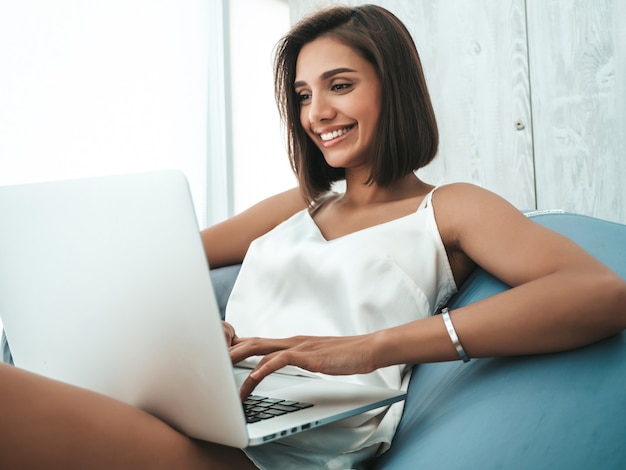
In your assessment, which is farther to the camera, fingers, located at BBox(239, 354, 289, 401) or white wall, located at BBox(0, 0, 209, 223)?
white wall, located at BBox(0, 0, 209, 223)

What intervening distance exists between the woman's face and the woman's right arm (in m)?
0.23

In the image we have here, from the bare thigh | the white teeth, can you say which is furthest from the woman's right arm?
the bare thigh

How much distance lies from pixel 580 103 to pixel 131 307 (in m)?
1.80

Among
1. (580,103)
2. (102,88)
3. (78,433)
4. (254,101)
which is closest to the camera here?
(78,433)

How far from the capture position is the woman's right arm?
5.63 feet

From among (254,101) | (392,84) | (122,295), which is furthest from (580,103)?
(254,101)

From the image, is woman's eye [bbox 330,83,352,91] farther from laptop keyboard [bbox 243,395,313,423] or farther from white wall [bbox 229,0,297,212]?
white wall [bbox 229,0,297,212]

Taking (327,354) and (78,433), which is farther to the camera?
(327,354)

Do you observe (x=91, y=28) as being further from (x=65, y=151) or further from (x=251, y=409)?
(x=251, y=409)

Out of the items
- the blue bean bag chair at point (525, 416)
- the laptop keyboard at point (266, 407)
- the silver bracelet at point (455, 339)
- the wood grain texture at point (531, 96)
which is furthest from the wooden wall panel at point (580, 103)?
the laptop keyboard at point (266, 407)

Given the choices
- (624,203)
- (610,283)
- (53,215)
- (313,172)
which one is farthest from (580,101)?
(53,215)

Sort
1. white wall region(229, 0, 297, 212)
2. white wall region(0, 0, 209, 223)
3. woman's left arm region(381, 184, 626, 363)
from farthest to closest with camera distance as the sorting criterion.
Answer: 1. white wall region(229, 0, 297, 212)
2. white wall region(0, 0, 209, 223)
3. woman's left arm region(381, 184, 626, 363)

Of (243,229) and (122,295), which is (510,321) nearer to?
(122,295)

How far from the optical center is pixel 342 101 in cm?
149
